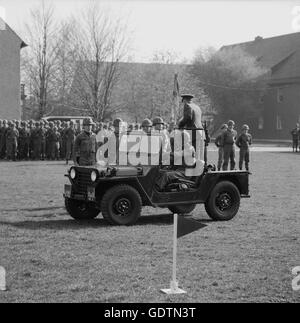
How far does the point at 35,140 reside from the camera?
95.4 feet

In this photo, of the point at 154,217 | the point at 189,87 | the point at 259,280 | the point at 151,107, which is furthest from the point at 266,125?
the point at 259,280

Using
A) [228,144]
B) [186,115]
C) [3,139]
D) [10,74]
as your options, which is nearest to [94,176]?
[186,115]

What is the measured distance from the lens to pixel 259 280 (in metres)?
7.07

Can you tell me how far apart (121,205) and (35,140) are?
19.1 metres

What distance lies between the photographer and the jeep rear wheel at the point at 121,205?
10.5 m

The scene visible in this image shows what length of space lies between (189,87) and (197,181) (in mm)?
46635

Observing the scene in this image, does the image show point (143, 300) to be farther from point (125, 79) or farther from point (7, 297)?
point (125, 79)

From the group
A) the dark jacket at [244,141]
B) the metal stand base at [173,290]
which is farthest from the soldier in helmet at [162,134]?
the dark jacket at [244,141]

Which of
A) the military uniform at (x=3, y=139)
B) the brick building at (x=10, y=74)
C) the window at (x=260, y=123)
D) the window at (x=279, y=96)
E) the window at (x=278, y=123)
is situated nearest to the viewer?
the military uniform at (x=3, y=139)

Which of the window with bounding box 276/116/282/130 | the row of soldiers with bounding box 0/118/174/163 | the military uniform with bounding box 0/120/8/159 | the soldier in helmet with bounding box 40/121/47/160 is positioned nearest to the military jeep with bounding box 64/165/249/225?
the row of soldiers with bounding box 0/118/174/163

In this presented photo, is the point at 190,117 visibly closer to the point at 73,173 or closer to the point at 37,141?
the point at 73,173

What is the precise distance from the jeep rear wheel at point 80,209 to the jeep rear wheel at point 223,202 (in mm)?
2084

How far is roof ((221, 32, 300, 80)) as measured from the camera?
69.2m

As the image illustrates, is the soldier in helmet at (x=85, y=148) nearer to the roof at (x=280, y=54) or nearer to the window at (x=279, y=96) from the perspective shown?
the roof at (x=280, y=54)
